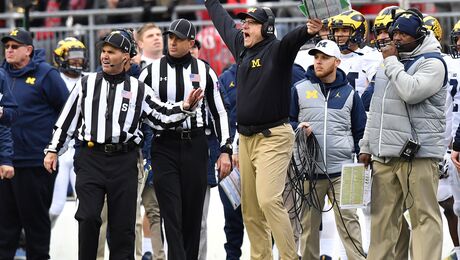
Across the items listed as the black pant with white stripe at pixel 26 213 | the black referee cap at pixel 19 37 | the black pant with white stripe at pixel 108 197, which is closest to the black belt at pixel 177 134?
the black pant with white stripe at pixel 108 197

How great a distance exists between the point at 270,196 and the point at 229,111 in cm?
218

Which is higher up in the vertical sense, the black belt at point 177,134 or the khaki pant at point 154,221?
the black belt at point 177,134

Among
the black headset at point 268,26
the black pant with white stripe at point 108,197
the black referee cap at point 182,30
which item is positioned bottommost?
the black pant with white stripe at point 108,197

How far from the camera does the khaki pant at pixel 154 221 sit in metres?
13.4

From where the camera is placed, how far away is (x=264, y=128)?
1173cm

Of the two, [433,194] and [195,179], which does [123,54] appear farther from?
[433,194]

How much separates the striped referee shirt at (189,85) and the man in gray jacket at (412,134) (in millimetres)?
1473

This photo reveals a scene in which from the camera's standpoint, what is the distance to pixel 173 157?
12.0 meters

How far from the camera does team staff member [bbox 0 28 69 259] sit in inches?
537

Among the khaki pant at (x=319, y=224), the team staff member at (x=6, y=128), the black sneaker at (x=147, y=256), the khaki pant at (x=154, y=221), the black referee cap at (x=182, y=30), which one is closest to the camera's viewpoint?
the black referee cap at (x=182, y=30)

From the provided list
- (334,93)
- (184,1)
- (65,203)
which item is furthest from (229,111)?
(184,1)

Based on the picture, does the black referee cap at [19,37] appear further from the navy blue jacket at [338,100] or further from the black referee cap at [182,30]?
the navy blue jacket at [338,100]

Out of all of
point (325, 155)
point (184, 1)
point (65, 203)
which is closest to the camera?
point (325, 155)

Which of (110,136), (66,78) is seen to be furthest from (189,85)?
(66,78)
